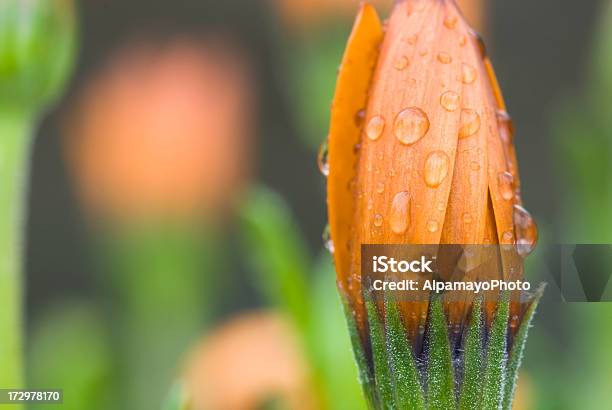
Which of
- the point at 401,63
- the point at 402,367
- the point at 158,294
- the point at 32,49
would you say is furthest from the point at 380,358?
the point at 158,294

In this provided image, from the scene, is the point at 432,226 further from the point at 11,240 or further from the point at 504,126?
the point at 11,240

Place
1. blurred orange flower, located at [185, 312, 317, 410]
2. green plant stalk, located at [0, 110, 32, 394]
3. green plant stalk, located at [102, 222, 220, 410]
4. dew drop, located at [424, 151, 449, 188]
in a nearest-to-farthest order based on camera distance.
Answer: dew drop, located at [424, 151, 449, 188], green plant stalk, located at [0, 110, 32, 394], blurred orange flower, located at [185, 312, 317, 410], green plant stalk, located at [102, 222, 220, 410]

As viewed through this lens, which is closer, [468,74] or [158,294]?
[468,74]

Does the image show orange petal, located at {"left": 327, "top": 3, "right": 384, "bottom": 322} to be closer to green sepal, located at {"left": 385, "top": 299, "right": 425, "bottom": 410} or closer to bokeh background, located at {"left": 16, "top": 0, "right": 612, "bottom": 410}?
green sepal, located at {"left": 385, "top": 299, "right": 425, "bottom": 410}

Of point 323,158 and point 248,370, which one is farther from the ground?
point 323,158

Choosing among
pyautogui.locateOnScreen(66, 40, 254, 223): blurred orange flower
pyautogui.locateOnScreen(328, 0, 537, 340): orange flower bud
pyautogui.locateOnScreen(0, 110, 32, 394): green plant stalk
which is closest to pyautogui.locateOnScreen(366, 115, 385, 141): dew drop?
pyautogui.locateOnScreen(328, 0, 537, 340): orange flower bud

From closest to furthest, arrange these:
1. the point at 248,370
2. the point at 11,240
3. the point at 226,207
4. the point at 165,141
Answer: the point at 11,240 < the point at 248,370 < the point at 165,141 < the point at 226,207
